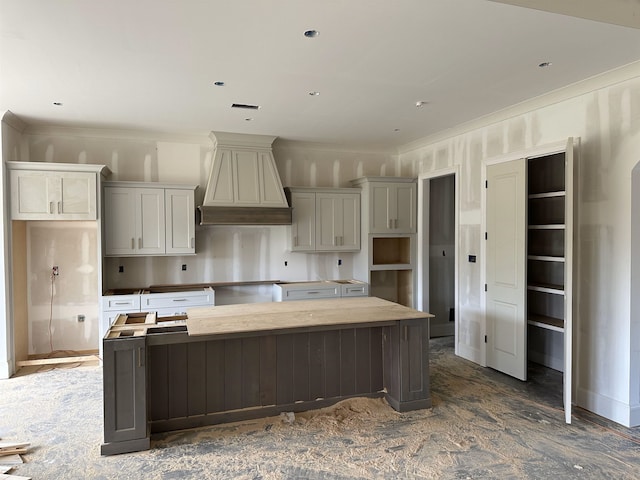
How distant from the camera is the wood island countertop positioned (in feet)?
10.3

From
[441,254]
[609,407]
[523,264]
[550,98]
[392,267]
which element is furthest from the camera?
[441,254]

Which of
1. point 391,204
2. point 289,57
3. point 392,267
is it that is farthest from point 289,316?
point 391,204

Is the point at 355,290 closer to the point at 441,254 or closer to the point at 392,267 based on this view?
the point at 392,267

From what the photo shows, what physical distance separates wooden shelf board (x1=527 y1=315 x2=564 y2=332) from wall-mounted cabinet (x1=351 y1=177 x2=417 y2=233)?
2049 mm

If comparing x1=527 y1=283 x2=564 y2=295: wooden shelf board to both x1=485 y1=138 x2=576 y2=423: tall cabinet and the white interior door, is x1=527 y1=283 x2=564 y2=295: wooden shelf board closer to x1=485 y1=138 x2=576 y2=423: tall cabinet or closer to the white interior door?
x1=485 y1=138 x2=576 y2=423: tall cabinet

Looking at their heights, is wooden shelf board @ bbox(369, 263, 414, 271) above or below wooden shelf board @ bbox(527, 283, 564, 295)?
above

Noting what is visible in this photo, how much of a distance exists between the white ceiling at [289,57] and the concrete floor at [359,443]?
274 cm

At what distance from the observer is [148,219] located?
16.7 ft

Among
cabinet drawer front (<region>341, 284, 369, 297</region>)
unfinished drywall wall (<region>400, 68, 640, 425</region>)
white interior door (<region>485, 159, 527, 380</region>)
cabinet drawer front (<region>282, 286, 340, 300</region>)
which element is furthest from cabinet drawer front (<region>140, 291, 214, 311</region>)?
unfinished drywall wall (<region>400, 68, 640, 425</region>)

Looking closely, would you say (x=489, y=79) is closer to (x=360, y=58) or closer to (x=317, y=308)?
(x=360, y=58)

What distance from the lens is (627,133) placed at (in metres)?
3.28

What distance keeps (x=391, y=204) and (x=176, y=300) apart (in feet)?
10.1

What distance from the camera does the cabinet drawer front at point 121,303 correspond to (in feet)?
15.6

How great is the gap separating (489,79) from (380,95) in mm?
931
